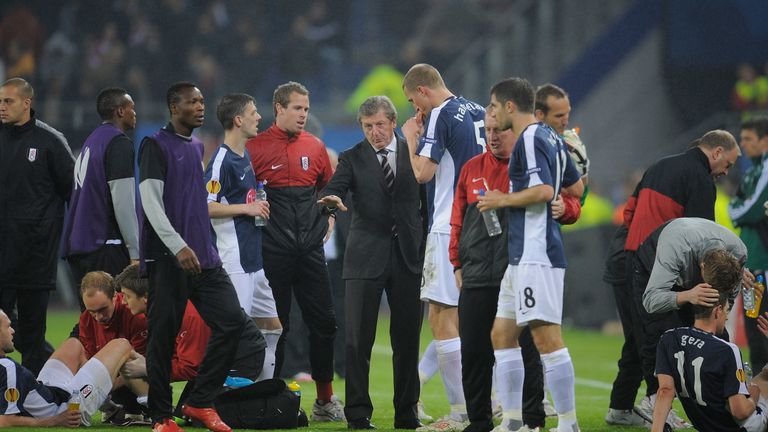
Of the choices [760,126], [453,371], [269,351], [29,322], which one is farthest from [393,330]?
[760,126]

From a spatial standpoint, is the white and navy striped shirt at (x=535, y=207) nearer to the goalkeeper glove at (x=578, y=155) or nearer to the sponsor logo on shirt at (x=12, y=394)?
the goalkeeper glove at (x=578, y=155)

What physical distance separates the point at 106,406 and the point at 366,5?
60.1 feet

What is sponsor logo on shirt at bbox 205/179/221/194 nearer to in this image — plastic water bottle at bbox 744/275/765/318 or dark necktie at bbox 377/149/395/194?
dark necktie at bbox 377/149/395/194

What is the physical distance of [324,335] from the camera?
828 cm

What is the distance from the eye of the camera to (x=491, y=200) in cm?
663

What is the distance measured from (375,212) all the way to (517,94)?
1.43 metres

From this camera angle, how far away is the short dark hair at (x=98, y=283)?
7473 mm

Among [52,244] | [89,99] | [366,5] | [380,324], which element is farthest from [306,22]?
[52,244]

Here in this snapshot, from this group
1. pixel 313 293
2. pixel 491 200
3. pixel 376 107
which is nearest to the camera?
pixel 491 200

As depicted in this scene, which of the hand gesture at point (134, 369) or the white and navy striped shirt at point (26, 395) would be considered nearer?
the white and navy striped shirt at point (26, 395)

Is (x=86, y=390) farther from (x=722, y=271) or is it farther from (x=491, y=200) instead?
(x=722, y=271)

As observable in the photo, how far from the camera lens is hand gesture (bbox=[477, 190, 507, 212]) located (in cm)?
659

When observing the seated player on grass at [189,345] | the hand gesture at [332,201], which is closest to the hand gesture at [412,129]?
the hand gesture at [332,201]

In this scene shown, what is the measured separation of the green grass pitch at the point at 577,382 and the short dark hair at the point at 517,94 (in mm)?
2252
